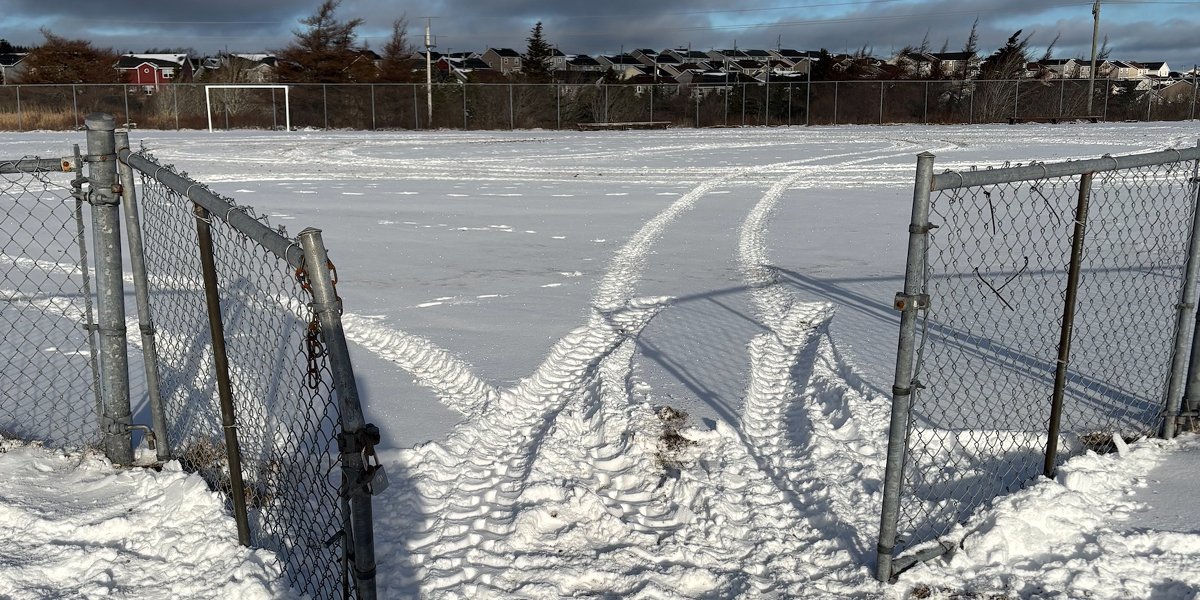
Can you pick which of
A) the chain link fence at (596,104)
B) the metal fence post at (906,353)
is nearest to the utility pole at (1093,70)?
the chain link fence at (596,104)

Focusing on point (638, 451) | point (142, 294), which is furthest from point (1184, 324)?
point (142, 294)

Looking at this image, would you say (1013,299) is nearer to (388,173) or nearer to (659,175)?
(659,175)

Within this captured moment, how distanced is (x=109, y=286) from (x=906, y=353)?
340 cm

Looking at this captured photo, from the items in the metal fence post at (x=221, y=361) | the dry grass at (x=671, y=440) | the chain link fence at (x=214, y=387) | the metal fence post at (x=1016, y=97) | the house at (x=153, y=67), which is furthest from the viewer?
the house at (x=153, y=67)

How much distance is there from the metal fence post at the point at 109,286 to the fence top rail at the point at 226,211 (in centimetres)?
11

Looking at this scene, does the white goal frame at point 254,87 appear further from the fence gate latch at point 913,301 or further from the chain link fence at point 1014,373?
the fence gate latch at point 913,301

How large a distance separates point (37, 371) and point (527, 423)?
3.14 meters

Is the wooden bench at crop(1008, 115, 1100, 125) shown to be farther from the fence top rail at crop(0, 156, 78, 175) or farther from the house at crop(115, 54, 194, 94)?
the house at crop(115, 54, 194, 94)

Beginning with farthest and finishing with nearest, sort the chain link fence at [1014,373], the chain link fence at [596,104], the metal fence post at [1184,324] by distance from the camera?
1. the chain link fence at [596,104]
2. the metal fence post at [1184,324]
3. the chain link fence at [1014,373]

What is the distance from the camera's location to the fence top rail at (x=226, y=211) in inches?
92.7

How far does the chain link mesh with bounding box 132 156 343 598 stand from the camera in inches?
131

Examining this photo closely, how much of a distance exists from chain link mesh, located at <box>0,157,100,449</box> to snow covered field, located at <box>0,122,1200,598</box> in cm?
49

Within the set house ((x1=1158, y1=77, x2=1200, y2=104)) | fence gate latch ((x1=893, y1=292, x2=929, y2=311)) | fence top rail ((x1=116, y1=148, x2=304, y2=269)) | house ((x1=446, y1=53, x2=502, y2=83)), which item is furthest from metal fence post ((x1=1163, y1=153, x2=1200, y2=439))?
house ((x1=1158, y1=77, x2=1200, y2=104))

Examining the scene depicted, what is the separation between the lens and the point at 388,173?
18.2 meters
